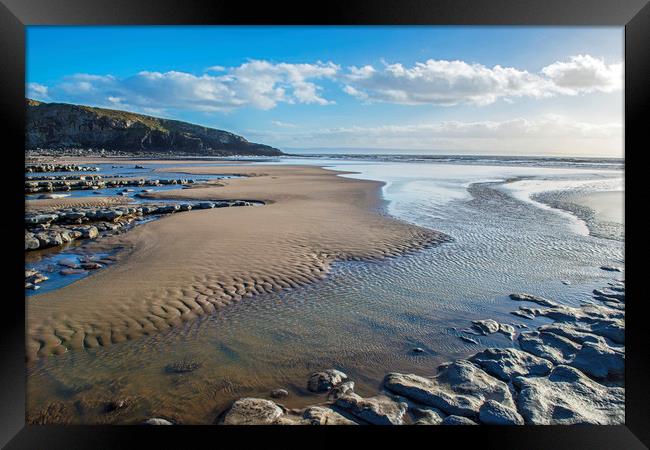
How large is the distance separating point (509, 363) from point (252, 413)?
2.81 m

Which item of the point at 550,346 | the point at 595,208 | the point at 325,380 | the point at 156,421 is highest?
the point at 595,208

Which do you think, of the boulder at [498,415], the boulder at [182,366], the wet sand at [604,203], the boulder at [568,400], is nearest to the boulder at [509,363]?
the boulder at [568,400]

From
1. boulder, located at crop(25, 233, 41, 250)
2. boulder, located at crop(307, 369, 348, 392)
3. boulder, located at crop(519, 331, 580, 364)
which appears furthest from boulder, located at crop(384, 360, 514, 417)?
boulder, located at crop(25, 233, 41, 250)

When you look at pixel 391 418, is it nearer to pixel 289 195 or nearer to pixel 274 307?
pixel 274 307

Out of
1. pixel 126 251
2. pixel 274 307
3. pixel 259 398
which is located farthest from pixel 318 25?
pixel 126 251

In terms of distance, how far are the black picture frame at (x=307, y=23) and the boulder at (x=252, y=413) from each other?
0.82ft

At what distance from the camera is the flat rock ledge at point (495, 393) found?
11.9 ft

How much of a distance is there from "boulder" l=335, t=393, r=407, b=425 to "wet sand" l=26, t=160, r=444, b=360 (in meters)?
2.83

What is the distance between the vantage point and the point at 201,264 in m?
8.00

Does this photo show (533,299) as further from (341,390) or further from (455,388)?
(341,390)

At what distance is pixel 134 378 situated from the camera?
4234 millimetres

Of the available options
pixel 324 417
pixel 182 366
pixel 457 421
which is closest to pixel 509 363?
pixel 457 421

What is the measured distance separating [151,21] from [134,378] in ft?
11.4

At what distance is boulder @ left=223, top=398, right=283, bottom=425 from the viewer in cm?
358
